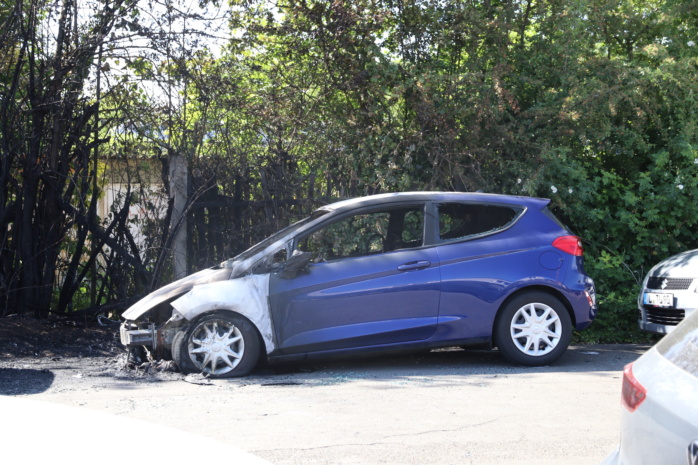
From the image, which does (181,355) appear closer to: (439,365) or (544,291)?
(439,365)

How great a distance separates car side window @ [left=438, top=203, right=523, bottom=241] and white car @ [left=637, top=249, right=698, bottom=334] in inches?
80.3

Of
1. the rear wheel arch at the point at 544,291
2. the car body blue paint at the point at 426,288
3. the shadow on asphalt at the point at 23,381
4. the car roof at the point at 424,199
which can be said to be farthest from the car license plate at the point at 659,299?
the shadow on asphalt at the point at 23,381

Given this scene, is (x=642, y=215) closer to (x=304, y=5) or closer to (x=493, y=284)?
(x=493, y=284)

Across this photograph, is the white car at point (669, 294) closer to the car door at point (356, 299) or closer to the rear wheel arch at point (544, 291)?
the rear wheel arch at point (544, 291)

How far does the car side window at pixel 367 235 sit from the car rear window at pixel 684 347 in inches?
200

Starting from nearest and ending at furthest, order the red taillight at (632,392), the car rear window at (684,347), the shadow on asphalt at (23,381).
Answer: the car rear window at (684,347)
the red taillight at (632,392)
the shadow on asphalt at (23,381)

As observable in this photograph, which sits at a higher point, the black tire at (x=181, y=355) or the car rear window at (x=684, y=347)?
the car rear window at (x=684, y=347)

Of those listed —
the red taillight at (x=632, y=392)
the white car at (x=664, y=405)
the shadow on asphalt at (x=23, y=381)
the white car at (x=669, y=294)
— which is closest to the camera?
the white car at (x=664, y=405)

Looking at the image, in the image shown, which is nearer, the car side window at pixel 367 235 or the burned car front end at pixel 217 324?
the burned car front end at pixel 217 324

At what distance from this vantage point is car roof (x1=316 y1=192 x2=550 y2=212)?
8.02 metres

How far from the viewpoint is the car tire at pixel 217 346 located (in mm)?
7453

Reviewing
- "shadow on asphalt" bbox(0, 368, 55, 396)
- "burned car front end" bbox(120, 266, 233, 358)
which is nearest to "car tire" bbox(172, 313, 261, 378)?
"burned car front end" bbox(120, 266, 233, 358)

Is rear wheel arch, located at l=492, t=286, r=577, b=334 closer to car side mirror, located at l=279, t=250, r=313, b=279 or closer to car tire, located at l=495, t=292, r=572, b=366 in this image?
car tire, located at l=495, t=292, r=572, b=366

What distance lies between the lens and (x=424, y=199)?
320 inches
